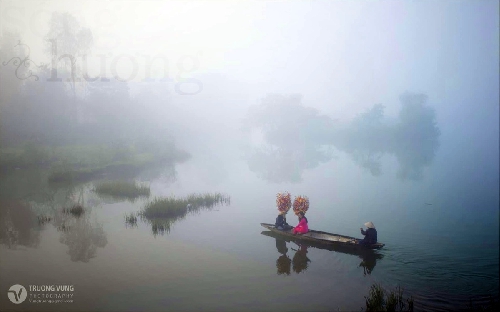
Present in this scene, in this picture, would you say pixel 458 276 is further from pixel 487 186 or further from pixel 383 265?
pixel 487 186

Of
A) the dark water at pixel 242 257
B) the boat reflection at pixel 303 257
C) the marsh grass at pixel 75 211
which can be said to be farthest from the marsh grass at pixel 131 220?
the boat reflection at pixel 303 257

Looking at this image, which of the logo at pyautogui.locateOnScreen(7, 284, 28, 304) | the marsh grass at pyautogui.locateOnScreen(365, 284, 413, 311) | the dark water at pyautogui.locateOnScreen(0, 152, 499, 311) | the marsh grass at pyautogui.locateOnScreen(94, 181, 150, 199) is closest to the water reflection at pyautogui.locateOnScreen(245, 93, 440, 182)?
the marsh grass at pyautogui.locateOnScreen(94, 181, 150, 199)

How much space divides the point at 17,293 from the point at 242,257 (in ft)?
22.1

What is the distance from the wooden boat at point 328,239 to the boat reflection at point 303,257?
14 centimetres

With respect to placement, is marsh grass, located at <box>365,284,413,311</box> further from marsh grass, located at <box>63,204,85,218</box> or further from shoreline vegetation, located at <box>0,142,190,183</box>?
shoreline vegetation, located at <box>0,142,190,183</box>

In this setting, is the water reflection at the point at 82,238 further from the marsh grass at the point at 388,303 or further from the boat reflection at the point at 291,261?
the marsh grass at the point at 388,303

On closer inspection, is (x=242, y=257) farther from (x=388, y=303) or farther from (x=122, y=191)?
(x=122, y=191)

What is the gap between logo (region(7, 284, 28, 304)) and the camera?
7934mm

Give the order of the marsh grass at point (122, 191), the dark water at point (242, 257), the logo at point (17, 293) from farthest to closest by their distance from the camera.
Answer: the marsh grass at point (122, 191) < the dark water at point (242, 257) < the logo at point (17, 293)

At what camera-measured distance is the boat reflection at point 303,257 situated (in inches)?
399

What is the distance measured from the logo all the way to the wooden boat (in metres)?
8.71

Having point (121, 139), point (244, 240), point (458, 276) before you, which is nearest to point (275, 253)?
point (244, 240)

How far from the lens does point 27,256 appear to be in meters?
10.5

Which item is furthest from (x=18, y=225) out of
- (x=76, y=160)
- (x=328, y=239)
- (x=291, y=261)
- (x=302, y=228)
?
(x=76, y=160)
